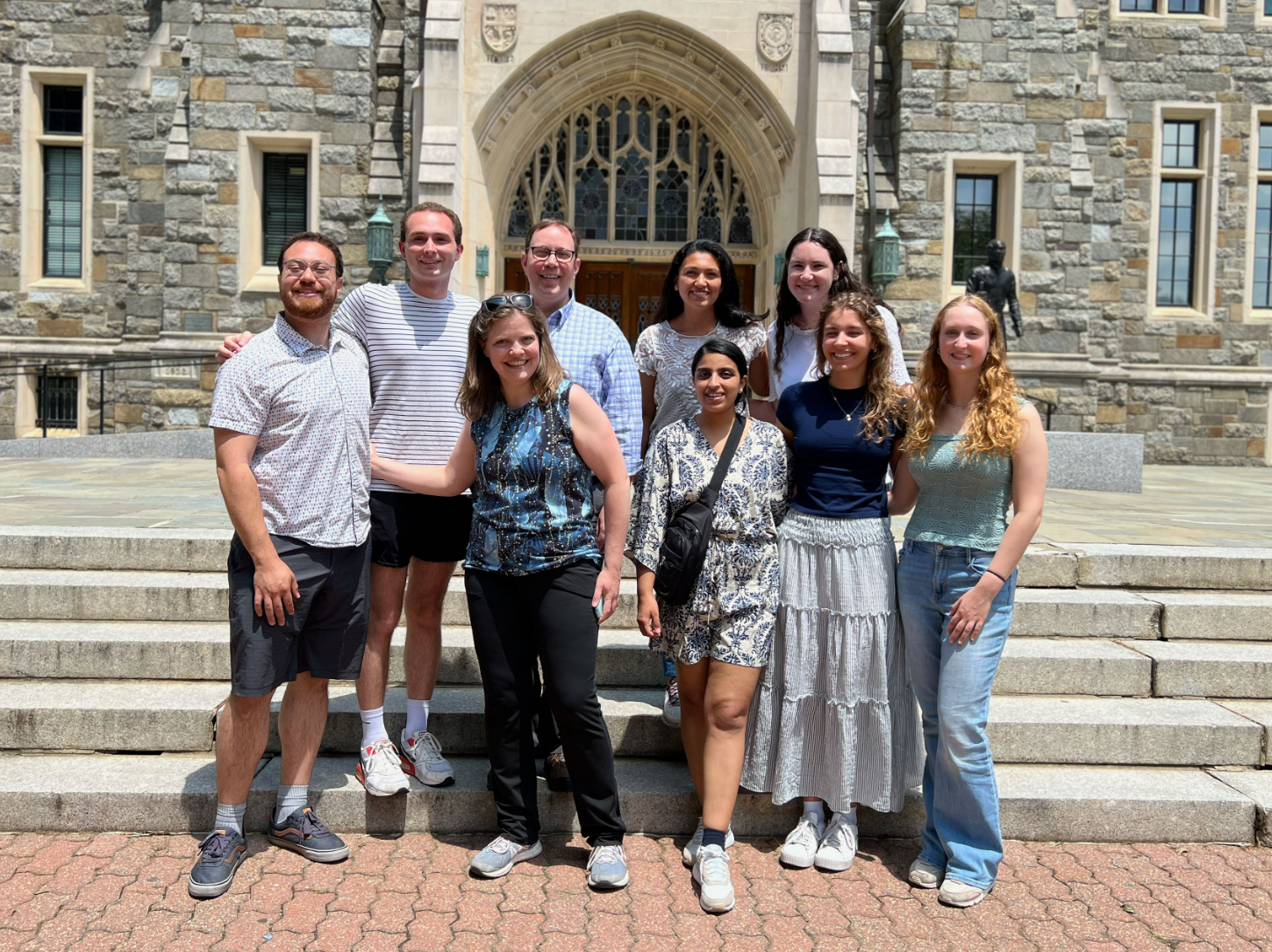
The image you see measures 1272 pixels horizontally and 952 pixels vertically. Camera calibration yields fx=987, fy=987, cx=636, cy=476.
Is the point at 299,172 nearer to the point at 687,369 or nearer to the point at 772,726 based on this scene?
the point at 687,369

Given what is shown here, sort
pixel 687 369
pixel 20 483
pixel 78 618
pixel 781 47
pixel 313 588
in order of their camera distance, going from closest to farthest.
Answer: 1. pixel 313 588
2. pixel 687 369
3. pixel 78 618
4. pixel 20 483
5. pixel 781 47

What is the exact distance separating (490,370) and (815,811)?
1.83 metres

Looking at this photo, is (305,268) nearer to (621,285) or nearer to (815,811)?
(815,811)

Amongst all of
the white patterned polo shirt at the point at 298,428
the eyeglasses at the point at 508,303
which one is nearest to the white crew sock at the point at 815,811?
the white patterned polo shirt at the point at 298,428

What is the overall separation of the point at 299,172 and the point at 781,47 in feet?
19.6

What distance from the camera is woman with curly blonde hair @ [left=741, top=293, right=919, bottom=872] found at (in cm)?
320

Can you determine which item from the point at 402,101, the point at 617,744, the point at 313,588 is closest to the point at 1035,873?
the point at 617,744

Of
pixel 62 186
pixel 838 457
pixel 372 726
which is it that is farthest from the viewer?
pixel 62 186

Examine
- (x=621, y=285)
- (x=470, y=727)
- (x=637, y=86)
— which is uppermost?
(x=637, y=86)

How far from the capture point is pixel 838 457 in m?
3.21

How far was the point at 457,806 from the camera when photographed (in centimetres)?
345

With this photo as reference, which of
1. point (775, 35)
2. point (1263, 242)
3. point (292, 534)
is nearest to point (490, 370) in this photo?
point (292, 534)

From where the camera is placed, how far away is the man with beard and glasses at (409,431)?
11.0 ft

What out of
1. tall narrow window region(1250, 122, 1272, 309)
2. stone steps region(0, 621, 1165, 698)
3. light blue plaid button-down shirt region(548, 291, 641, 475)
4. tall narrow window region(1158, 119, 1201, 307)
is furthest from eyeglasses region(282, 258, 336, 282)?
tall narrow window region(1250, 122, 1272, 309)
